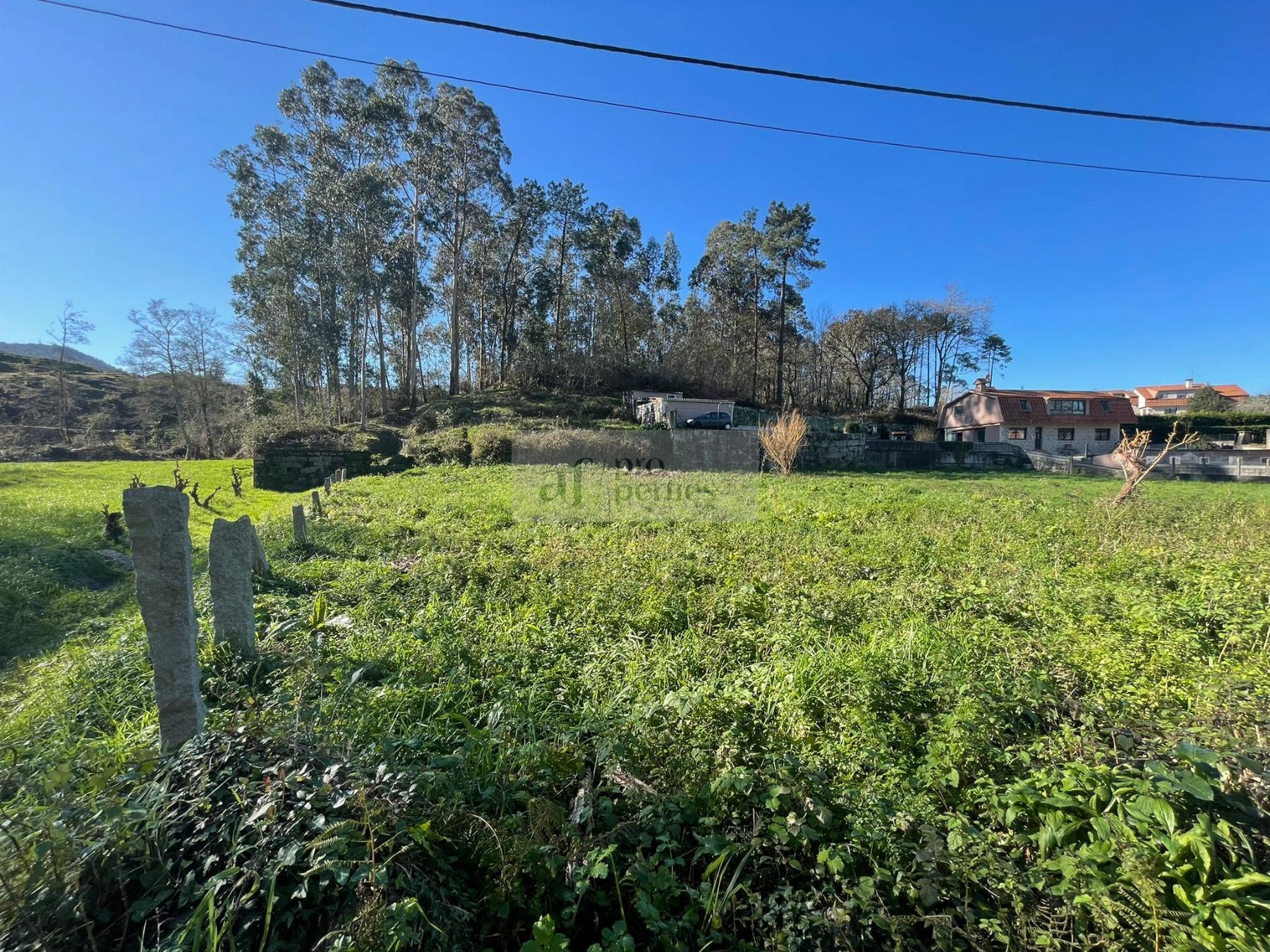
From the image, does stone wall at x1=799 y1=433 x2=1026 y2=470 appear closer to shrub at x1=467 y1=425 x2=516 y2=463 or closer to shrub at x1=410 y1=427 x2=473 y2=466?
shrub at x1=467 y1=425 x2=516 y2=463

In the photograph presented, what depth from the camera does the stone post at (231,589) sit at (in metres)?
3.48

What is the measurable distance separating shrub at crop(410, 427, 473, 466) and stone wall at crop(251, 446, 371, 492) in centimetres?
187

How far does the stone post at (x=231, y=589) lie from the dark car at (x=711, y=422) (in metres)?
20.8

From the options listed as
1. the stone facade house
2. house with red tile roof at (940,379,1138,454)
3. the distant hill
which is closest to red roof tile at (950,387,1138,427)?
house with red tile roof at (940,379,1138,454)

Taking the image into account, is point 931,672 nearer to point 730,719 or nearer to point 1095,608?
point 730,719

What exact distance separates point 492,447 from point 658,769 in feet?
55.4

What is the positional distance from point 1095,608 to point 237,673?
6808mm

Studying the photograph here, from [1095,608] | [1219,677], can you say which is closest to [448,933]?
[1219,677]

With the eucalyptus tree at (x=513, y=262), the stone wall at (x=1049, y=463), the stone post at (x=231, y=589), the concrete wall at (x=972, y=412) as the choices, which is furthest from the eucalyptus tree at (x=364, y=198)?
the concrete wall at (x=972, y=412)

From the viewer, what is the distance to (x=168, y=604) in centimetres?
246

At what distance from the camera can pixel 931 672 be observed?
3.30 m

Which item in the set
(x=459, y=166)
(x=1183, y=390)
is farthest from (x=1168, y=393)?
(x=459, y=166)

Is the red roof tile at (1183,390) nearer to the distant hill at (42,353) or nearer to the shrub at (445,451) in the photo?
the shrub at (445,451)

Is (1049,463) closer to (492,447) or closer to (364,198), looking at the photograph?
(492,447)
